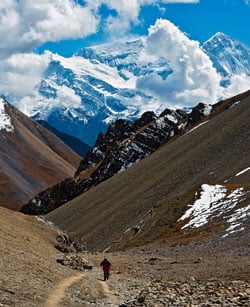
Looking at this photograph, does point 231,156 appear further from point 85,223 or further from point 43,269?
point 43,269

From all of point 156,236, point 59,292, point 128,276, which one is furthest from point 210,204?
point 59,292

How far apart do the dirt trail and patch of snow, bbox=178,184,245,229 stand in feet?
132

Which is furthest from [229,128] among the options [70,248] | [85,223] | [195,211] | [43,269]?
[43,269]

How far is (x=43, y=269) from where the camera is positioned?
1489 inches

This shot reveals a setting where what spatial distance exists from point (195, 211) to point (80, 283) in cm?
4788

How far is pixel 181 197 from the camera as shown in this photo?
292 ft

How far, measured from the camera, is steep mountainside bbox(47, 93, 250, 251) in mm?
75350

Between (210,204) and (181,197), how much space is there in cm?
813

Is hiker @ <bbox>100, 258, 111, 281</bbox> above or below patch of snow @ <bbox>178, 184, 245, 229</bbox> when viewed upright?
below

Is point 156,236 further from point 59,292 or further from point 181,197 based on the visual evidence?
point 59,292

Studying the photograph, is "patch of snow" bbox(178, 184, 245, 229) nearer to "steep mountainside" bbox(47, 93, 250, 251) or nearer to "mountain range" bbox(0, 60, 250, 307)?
"steep mountainside" bbox(47, 93, 250, 251)

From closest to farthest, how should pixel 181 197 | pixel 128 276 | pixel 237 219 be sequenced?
1. pixel 128 276
2. pixel 237 219
3. pixel 181 197

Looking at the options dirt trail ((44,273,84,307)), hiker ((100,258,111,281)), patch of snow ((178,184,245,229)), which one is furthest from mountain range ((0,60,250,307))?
hiker ((100,258,111,281))

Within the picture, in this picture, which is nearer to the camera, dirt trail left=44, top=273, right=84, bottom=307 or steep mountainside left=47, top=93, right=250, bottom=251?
dirt trail left=44, top=273, right=84, bottom=307
